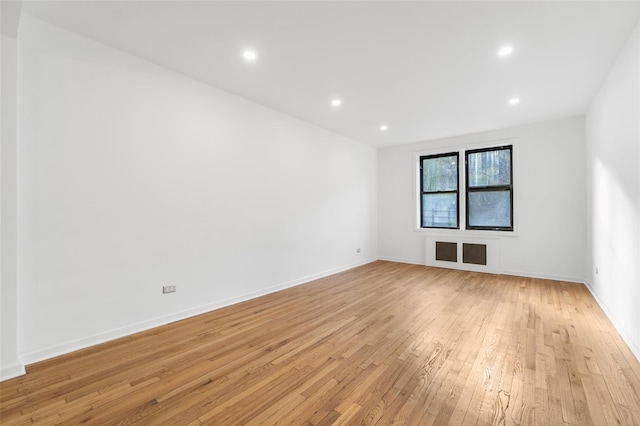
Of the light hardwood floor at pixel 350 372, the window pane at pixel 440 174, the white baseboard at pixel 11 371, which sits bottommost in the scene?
the light hardwood floor at pixel 350 372

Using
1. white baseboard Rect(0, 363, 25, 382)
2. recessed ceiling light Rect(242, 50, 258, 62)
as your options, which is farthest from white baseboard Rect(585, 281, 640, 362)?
white baseboard Rect(0, 363, 25, 382)

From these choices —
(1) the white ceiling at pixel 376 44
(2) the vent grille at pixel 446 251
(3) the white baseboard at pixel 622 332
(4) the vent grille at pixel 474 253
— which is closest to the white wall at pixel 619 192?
(3) the white baseboard at pixel 622 332

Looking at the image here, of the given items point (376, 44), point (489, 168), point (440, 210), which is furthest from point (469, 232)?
point (376, 44)

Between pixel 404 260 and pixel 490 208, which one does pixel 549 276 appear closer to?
pixel 490 208

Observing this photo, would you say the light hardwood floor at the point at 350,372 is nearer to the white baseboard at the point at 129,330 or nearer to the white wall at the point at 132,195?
the white baseboard at the point at 129,330

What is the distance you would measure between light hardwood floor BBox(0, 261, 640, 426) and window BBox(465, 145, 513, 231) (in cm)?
232

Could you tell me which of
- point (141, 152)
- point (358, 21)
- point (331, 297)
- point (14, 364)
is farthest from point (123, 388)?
point (358, 21)

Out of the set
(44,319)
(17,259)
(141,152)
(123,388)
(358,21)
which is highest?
(358,21)

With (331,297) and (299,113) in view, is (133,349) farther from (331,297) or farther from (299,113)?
(299,113)

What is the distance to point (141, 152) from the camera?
9.85 feet

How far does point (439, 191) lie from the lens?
6.42m

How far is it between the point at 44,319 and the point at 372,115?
4.68 m

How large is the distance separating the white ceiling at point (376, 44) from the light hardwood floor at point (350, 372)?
2813mm

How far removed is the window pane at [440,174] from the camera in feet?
20.5
